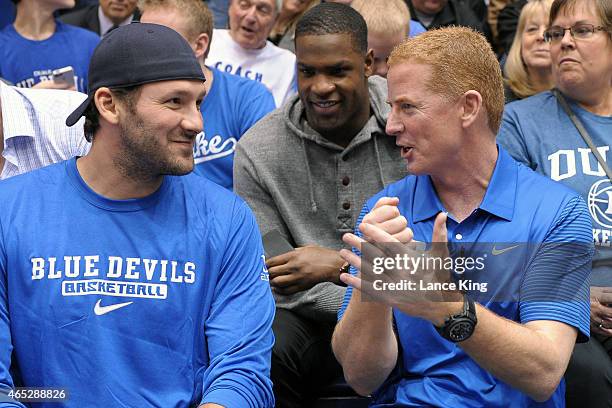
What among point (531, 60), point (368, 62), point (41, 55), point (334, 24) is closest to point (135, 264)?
point (334, 24)

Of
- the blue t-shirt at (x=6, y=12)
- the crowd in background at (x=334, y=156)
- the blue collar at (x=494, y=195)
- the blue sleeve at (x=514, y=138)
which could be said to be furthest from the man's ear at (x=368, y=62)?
the blue t-shirt at (x=6, y=12)

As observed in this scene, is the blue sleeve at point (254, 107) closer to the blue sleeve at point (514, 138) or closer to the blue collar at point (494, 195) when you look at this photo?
the blue sleeve at point (514, 138)

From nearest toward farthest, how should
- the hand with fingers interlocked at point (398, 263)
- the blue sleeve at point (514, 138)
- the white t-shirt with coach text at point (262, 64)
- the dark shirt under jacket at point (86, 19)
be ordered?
the hand with fingers interlocked at point (398, 263)
the blue sleeve at point (514, 138)
the white t-shirt with coach text at point (262, 64)
the dark shirt under jacket at point (86, 19)

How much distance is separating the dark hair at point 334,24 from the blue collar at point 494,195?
105 centimetres

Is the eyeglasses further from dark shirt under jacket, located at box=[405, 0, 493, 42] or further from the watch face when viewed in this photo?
dark shirt under jacket, located at box=[405, 0, 493, 42]

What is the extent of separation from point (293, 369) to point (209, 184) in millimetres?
889

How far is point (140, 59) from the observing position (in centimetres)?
288

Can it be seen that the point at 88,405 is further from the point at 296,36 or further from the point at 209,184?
the point at 296,36

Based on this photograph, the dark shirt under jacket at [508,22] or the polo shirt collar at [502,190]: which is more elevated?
the dark shirt under jacket at [508,22]

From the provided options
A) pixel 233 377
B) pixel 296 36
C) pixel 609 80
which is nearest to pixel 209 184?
pixel 233 377

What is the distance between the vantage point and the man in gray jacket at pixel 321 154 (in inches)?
153

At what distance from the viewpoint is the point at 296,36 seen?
13.2 feet

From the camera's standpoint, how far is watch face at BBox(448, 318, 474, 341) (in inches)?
101
